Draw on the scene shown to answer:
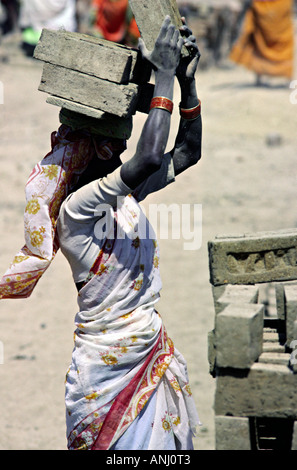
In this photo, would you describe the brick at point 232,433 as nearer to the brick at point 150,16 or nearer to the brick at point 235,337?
the brick at point 235,337

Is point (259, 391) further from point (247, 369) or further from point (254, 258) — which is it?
point (254, 258)

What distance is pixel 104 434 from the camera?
276 centimetres

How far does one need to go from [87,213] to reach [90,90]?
0.50 m

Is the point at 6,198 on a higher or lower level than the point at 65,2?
lower

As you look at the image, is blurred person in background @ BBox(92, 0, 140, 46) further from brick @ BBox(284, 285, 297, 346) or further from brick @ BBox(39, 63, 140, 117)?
brick @ BBox(284, 285, 297, 346)

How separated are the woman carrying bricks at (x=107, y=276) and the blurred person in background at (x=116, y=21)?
17334 millimetres

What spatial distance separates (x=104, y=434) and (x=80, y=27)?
21845mm

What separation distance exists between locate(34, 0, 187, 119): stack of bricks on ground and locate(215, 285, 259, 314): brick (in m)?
0.83

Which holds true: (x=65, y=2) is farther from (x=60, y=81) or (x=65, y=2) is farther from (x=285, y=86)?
(x=60, y=81)

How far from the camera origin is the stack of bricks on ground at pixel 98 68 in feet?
8.31

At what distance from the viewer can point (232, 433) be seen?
2402 mm

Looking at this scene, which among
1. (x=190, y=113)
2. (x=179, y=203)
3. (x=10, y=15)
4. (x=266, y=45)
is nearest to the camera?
(x=190, y=113)

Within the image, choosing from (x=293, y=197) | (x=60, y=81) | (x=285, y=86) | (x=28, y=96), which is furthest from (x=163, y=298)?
(x=285, y=86)

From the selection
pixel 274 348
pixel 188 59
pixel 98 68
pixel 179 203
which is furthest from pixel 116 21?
pixel 274 348
